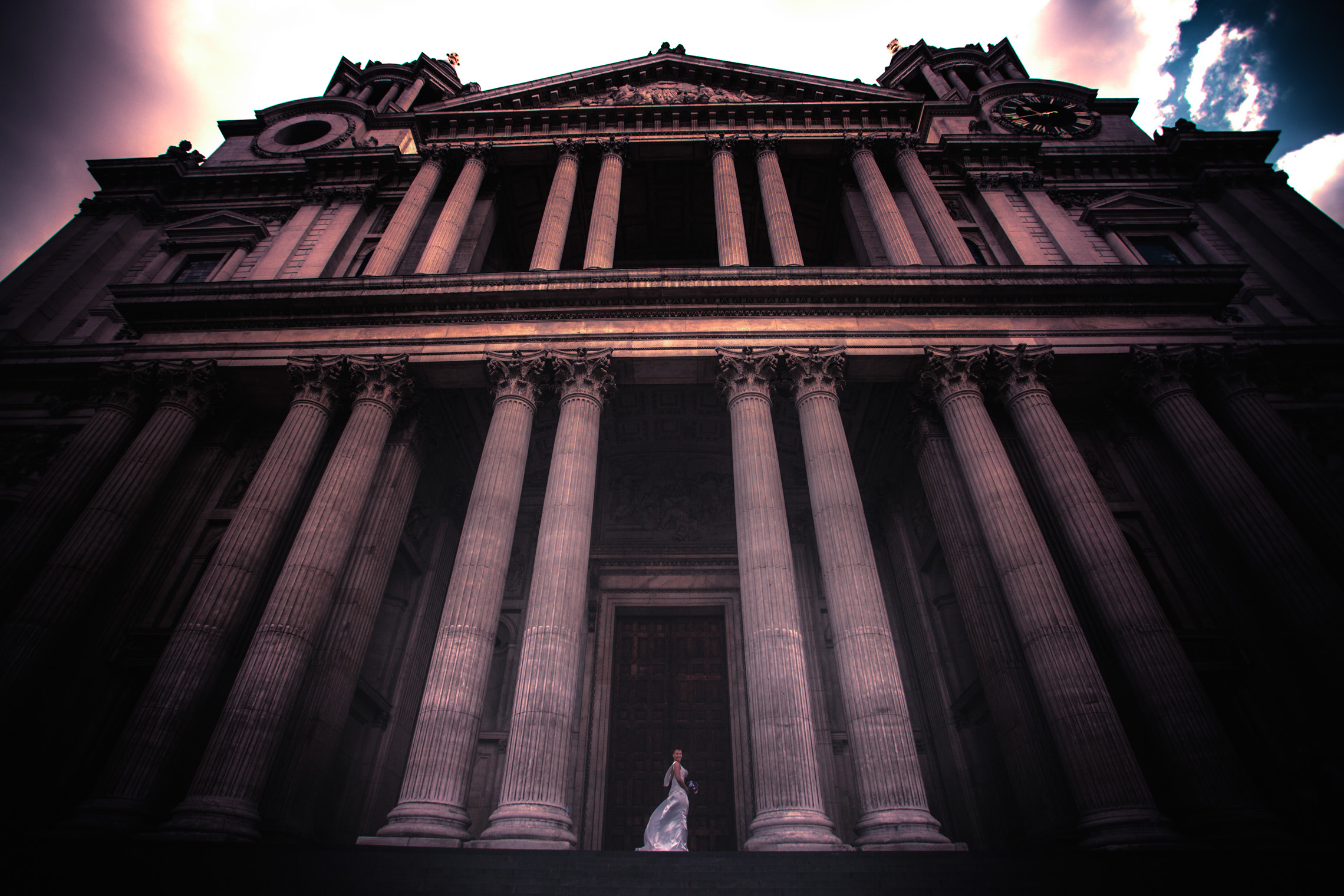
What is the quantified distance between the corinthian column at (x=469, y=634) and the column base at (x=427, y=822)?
0.03ft

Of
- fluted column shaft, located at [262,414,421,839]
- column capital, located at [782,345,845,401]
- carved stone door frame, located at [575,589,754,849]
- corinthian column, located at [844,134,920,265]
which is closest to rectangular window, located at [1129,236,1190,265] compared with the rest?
corinthian column, located at [844,134,920,265]

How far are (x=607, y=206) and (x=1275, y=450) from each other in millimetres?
16406

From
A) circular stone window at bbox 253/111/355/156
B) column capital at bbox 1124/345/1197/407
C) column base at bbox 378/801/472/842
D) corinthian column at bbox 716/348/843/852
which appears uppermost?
circular stone window at bbox 253/111/355/156

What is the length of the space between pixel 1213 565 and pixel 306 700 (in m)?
17.9

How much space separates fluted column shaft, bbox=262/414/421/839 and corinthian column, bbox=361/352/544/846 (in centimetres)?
176

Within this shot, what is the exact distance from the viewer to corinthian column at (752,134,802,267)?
1600 centimetres

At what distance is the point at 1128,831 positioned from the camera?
27.3 ft

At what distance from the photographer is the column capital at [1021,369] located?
1344 cm

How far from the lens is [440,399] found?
16078 mm

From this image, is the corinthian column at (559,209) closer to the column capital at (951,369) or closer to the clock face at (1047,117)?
the column capital at (951,369)

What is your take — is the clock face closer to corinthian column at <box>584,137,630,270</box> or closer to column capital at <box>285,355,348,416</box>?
corinthian column at <box>584,137,630,270</box>

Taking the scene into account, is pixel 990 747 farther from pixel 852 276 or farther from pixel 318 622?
pixel 318 622

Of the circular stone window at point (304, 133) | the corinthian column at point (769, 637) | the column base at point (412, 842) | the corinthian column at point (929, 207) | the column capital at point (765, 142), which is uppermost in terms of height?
the circular stone window at point (304, 133)

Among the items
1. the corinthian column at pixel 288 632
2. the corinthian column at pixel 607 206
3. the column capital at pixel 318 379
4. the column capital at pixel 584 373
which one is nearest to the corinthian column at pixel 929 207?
the corinthian column at pixel 607 206
